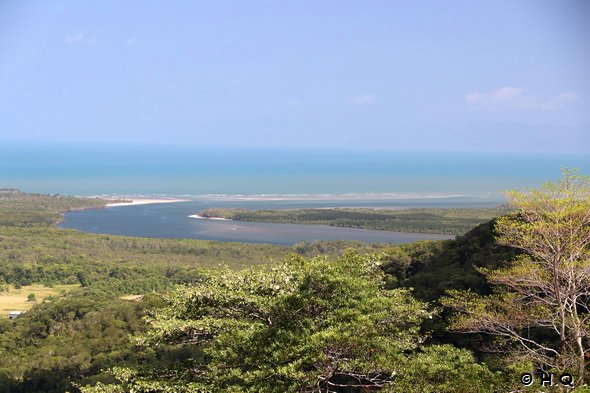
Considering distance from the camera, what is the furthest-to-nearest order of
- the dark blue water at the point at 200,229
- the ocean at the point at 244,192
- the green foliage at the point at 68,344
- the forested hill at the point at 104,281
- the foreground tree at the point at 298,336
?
1. the ocean at the point at 244,192
2. the dark blue water at the point at 200,229
3. the forested hill at the point at 104,281
4. the green foliage at the point at 68,344
5. the foreground tree at the point at 298,336

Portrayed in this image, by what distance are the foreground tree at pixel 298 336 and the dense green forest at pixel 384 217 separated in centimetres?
6127

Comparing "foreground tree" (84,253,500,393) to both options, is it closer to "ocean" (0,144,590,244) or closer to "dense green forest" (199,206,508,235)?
"ocean" (0,144,590,244)

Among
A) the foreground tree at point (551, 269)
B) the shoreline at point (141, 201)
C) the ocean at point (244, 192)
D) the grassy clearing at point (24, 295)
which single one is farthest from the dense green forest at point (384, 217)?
the foreground tree at point (551, 269)

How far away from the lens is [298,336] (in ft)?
34.1

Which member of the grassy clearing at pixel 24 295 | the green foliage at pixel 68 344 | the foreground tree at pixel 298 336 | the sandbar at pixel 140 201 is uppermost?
the foreground tree at pixel 298 336

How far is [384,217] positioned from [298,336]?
72.7m

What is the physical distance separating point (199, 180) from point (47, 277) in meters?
97.5

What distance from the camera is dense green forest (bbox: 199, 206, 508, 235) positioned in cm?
7469

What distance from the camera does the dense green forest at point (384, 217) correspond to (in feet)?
245

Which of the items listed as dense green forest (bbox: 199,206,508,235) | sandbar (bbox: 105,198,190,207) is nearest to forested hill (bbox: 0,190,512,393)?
dense green forest (bbox: 199,206,508,235)

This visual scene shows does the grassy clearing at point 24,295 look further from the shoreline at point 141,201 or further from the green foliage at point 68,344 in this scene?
the shoreline at point 141,201

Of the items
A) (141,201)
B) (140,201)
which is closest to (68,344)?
(141,201)

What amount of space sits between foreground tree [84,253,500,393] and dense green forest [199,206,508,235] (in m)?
61.3

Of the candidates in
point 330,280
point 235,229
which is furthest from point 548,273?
point 235,229
